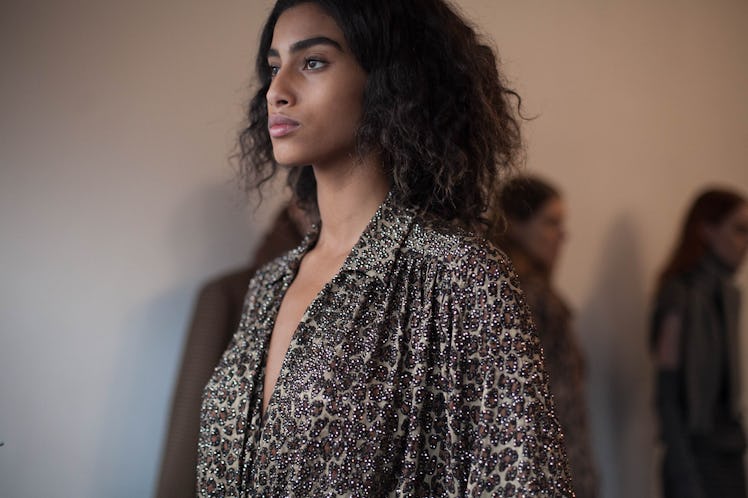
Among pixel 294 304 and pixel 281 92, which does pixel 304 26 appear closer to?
pixel 281 92

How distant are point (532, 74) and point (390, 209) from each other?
1920 millimetres

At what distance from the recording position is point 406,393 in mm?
1278

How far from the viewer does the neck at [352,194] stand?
4.72 ft

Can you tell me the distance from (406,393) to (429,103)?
1.51ft

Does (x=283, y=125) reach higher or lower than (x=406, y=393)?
higher
